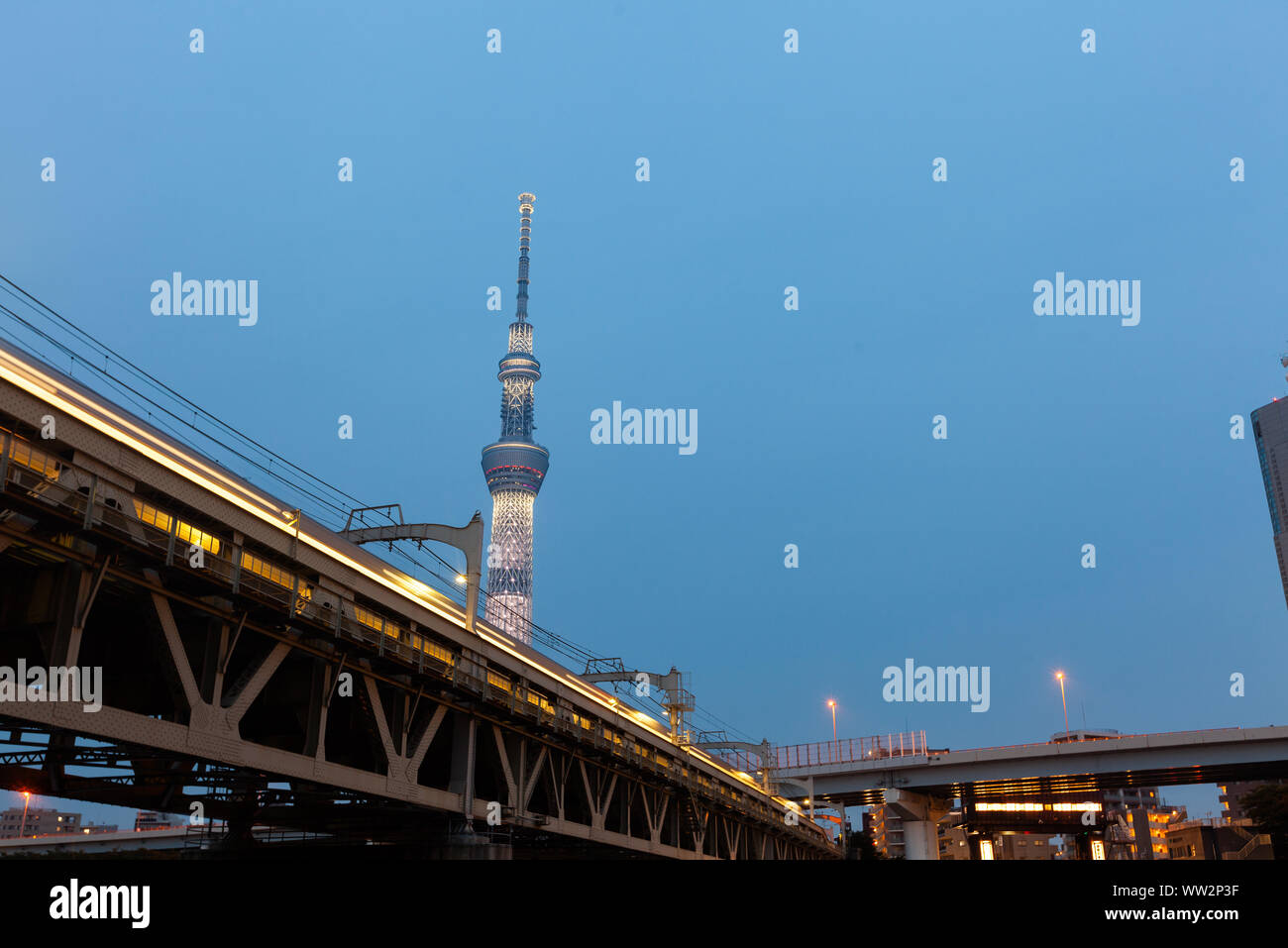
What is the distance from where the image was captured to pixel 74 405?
76.0ft

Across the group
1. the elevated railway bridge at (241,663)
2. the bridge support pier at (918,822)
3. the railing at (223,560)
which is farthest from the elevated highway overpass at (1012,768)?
the railing at (223,560)

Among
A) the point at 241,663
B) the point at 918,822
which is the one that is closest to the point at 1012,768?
the point at 918,822

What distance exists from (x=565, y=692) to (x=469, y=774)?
399 inches

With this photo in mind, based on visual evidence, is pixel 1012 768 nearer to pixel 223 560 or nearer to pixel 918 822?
pixel 918 822

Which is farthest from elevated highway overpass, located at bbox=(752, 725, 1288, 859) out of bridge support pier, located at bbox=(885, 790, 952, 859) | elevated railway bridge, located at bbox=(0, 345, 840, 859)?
elevated railway bridge, located at bbox=(0, 345, 840, 859)

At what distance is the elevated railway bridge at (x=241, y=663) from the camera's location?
22.5 meters

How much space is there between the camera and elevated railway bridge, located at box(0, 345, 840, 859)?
73.7ft

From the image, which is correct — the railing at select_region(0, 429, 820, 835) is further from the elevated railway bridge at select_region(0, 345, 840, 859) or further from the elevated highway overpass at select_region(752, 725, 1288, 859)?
the elevated highway overpass at select_region(752, 725, 1288, 859)

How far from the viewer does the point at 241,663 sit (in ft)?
114

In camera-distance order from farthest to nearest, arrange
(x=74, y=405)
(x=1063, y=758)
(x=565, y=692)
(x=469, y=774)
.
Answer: (x=1063, y=758)
(x=565, y=692)
(x=469, y=774)
(x=74, y=405)

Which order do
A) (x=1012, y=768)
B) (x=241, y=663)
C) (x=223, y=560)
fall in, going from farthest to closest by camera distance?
(x=1012, y=768)
(x=241, y=663)
(x=223, y=560)
